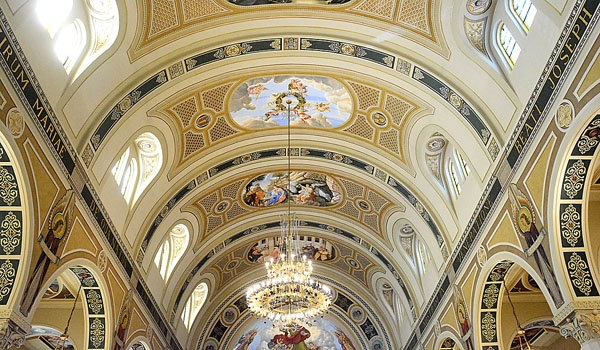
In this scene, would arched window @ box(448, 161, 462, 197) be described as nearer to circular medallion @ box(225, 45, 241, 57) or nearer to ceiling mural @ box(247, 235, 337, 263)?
circular medallion @ box(225, 45, 241, 57)

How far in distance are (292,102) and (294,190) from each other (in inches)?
187

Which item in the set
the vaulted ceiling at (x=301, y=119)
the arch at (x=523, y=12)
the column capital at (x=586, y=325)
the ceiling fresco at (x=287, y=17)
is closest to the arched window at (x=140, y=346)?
the vaulted ceiling at (x=301, y=119)

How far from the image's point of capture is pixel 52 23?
874 cm

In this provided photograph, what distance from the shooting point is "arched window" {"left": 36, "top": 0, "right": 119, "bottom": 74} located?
8750mm

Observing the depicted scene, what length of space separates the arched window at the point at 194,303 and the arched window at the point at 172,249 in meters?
4.21

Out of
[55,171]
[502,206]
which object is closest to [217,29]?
[55,171]

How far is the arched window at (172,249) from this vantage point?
16.3m

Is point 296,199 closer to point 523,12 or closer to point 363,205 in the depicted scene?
point 363,205

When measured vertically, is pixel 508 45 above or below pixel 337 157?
Result: below

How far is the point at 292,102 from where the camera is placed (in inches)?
549

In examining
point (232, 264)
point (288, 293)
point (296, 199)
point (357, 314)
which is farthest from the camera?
point (357, 314)

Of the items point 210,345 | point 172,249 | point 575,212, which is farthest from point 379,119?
point 210,345

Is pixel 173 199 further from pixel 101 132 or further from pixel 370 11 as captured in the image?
pixel 370 11

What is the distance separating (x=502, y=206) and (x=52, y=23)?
31.1 ft
